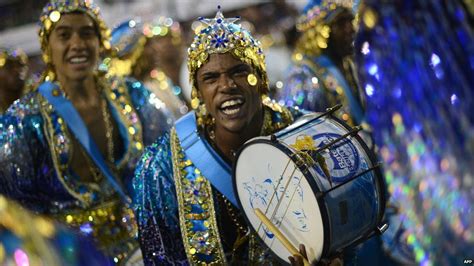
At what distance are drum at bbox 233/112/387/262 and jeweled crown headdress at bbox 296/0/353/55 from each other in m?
2.21

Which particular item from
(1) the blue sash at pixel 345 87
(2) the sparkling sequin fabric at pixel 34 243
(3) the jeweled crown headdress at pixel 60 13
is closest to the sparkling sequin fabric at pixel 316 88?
(1) the blue sash at pixel 345 87

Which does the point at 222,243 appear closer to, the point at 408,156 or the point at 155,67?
the point at 408,156

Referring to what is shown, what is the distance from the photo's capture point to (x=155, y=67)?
23.9 feet

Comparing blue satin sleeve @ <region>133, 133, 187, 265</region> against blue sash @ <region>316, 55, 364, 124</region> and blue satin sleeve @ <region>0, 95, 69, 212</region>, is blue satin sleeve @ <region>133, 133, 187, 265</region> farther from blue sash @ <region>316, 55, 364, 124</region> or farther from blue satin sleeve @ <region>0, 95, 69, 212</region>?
blue sash @ <region>316, 55, 364, 124</region>

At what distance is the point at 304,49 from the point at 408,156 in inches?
49.1

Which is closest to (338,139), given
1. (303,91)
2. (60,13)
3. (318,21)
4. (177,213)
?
(177,213)

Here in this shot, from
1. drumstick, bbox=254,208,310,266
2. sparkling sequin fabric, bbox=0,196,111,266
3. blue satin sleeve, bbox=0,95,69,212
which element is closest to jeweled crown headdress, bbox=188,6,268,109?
drumstick, bbox=254,208,310,266

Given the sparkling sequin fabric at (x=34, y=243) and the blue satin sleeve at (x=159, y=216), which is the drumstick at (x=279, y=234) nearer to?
the blue satin sleeve at (x=159, y=216)

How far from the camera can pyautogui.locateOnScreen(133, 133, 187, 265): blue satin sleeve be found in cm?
371

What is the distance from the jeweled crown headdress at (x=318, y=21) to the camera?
5.65m

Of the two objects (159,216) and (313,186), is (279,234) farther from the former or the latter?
(159,216)

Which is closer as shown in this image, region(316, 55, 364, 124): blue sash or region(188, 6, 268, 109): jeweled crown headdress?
region(188, 6, 268, 109): jeweled crown headdress


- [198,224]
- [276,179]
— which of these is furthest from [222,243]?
[276,179]

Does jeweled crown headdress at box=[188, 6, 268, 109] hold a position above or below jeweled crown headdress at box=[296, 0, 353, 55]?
below
